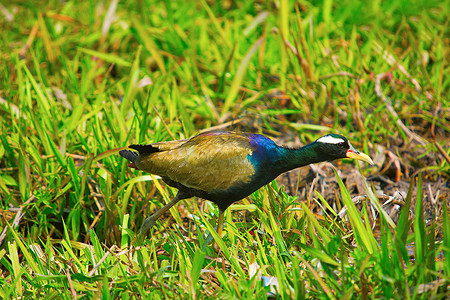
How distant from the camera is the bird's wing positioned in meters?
3.15

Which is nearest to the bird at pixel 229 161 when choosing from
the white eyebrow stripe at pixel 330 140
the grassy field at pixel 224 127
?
the white eyebrow stripe at pixel 330 140

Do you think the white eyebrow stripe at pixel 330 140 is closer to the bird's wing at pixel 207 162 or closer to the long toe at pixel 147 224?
the bird's wing at pixel 207 162

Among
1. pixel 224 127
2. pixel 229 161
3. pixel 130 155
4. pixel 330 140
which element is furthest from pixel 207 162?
pixel 224 127

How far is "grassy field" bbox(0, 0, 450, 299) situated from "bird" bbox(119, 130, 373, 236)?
193mm

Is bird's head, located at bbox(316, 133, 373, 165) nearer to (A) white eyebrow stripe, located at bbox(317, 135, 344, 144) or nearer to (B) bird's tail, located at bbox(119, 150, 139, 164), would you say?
(A) white eyebrow stripe, located at bbox(317, 135, 344, 144)

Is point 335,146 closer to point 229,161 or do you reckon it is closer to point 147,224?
point 229,161

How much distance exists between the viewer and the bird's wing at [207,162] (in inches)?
124

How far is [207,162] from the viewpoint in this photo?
3.20 meters

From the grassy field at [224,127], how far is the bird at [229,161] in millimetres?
193

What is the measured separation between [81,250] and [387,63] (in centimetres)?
330

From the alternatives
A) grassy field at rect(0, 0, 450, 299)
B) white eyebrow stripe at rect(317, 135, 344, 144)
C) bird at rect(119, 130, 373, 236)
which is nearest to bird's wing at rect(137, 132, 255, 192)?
bird at rect(119, 130, 373, 236)

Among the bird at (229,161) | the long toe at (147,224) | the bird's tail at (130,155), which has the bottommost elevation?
the long toe at (147,224)

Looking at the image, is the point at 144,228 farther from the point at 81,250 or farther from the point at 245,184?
the point at 245,184

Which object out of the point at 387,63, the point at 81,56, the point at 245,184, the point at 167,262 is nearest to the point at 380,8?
the point at 387,63
